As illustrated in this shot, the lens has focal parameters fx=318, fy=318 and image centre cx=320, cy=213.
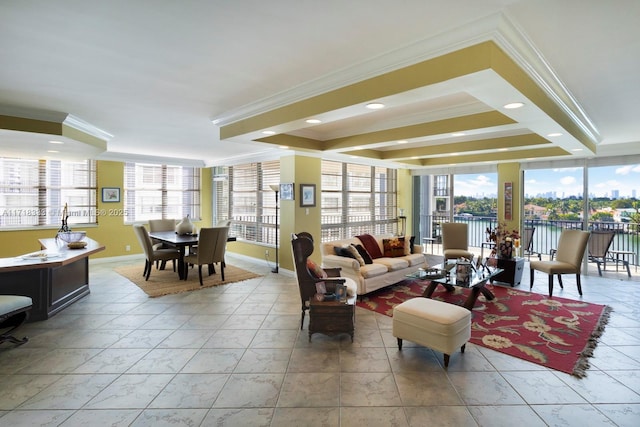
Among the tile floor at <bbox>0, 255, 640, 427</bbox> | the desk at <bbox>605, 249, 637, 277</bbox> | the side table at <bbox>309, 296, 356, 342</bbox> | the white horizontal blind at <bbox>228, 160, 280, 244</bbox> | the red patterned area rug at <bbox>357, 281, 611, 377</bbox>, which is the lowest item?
the tile floor at <bbox>0, 255, 640, 427</bbox>

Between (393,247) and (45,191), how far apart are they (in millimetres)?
7318

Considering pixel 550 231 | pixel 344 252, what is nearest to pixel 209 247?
pixel 344 252

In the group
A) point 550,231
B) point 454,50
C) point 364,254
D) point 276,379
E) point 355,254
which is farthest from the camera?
point 550,231

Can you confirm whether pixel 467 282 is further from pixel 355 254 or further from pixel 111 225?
pixel 111 225

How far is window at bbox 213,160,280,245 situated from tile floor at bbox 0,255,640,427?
3.28m

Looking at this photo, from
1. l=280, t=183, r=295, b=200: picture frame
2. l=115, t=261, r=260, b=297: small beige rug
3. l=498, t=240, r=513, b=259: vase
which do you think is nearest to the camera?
l=115, t=261, r=260, b=297: small beige rug

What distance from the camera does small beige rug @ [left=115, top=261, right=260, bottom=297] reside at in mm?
5227

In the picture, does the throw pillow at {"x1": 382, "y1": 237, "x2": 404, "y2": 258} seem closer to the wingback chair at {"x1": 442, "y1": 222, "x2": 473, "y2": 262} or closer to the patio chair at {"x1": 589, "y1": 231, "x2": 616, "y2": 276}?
the wingback chair at {"x1": 442, "y1": 222, "x2": 473, "y2": 262}

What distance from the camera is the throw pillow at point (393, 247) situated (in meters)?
5.73

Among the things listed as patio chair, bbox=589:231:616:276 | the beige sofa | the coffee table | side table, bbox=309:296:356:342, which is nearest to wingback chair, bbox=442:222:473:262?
the beige sofa

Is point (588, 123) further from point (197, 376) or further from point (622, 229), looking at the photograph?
point (197, 376)

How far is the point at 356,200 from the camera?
758cm

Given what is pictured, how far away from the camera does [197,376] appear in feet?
8.79

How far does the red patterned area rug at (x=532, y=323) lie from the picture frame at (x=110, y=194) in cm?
639
